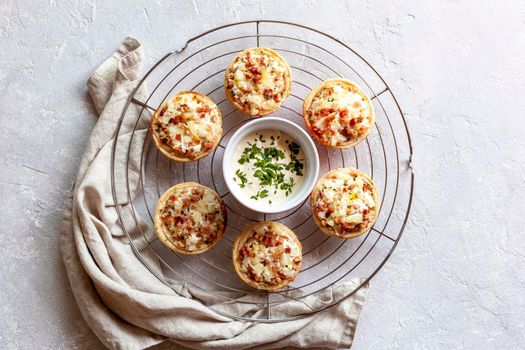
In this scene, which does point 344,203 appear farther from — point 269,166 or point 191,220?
point 191,220

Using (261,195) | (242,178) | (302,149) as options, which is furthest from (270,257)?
(302,149)

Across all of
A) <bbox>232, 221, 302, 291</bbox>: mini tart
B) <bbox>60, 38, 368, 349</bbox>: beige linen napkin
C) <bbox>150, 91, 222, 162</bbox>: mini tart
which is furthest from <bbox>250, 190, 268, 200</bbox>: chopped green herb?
<bbox>60, 38, 368, 349</bbox>: beige linen napkin

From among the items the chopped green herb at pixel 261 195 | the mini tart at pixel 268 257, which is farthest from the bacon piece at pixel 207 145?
the mini tart at pixel 268 257

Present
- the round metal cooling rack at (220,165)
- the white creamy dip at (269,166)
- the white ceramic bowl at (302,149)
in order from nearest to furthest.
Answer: the white ceramic bowl at (302,149) → the white creamy dip at (269,166) → the round metal cooling rack at (220,165)

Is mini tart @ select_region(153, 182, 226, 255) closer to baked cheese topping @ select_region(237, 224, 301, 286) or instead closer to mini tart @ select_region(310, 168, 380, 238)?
baked cheese topping @ select_region(237, 224, 301, 286)

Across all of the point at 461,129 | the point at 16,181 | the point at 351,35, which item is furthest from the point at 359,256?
the point at 16,181

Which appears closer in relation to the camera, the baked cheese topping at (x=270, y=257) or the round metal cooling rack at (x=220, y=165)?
the baked cheese topping at (x=270, y=257)

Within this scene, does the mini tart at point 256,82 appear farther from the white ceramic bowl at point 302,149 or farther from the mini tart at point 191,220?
the mini tart at point 191,220
